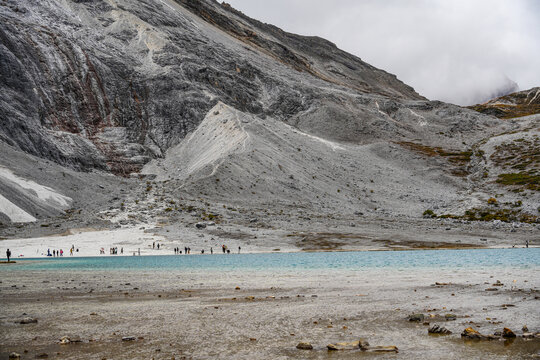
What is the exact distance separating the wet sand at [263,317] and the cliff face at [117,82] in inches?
3358

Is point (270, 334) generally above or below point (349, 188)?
below

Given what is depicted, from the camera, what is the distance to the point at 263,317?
14.5m

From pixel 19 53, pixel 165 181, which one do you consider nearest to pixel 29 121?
pixel 19 53

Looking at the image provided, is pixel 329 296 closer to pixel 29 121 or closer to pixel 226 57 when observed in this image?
pixel 29 121

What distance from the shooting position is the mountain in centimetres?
8450

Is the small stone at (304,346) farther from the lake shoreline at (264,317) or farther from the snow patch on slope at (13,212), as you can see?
the snow patch on slope at (13,212)

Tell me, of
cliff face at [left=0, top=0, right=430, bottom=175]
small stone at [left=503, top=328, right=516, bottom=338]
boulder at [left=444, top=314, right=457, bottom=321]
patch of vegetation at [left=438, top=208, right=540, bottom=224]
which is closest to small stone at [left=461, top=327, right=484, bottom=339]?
small stone at [left=503, top=328, right=516, bottom=338]

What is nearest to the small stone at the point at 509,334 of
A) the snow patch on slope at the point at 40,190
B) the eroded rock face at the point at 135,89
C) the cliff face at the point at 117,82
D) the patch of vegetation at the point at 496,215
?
the patch of vegetation at the point at 496,215

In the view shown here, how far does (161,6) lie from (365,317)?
16479cm

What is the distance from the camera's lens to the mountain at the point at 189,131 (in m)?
84.5

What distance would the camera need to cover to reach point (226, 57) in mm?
144625

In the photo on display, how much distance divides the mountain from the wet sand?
55.6 metres

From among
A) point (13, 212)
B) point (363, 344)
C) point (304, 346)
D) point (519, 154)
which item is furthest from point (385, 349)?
point (519, 154)

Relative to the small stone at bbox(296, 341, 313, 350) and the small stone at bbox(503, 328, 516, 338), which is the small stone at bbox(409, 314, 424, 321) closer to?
the small stone at bbox(503, 328, 516, 338)
